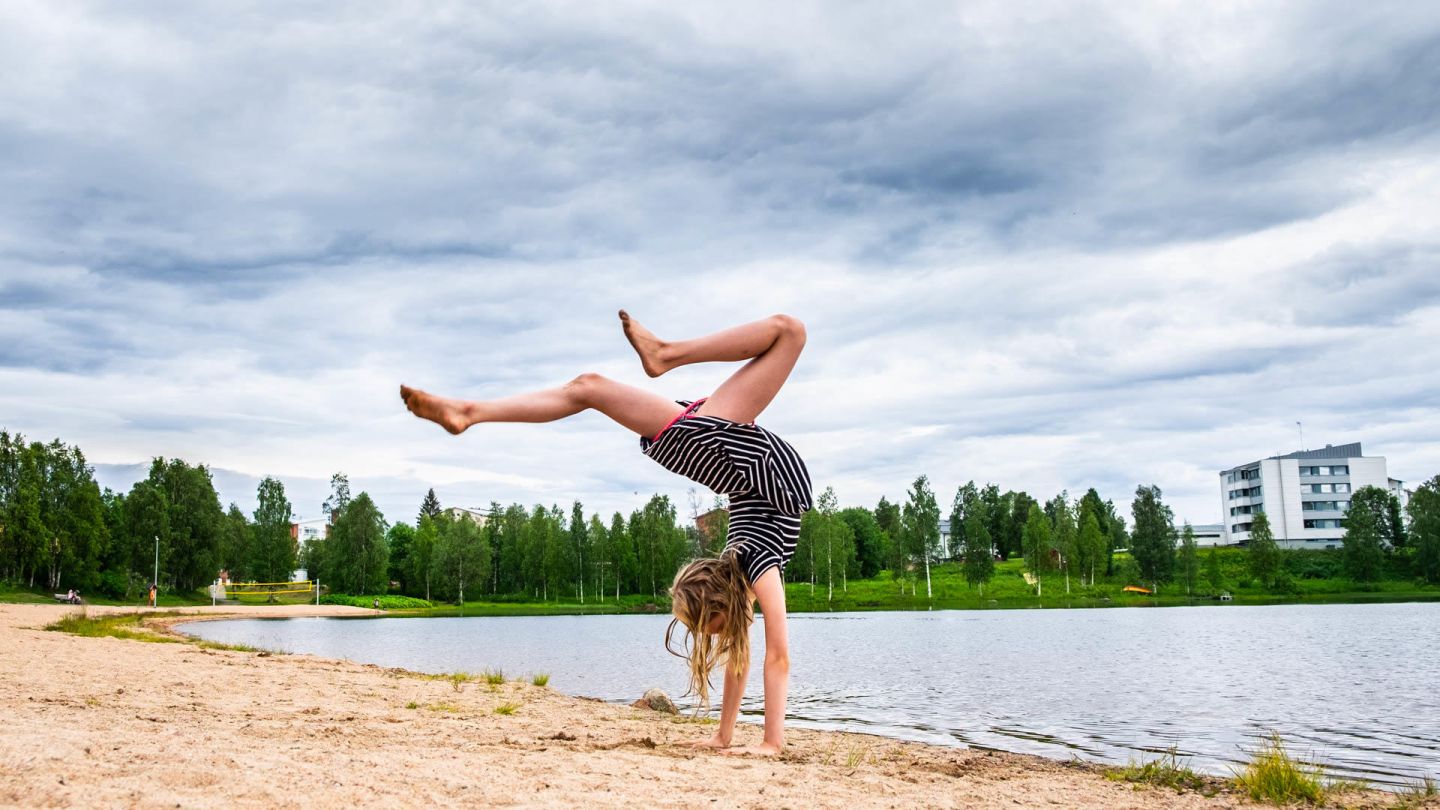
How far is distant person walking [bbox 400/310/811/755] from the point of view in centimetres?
495

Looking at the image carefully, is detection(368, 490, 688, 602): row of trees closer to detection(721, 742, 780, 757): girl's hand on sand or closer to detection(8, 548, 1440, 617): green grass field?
detection(8, 548, 1440, 617): green grass field

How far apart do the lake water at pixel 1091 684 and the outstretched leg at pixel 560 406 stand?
547 centimetres

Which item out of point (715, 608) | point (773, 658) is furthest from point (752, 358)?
point (773, 658)

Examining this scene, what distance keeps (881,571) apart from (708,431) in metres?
95.1

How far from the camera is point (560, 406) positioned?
4.96 meters

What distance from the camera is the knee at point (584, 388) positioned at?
501 centimetres

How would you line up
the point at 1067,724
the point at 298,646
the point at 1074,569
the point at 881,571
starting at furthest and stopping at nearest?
1. the point at 881,571
2. the point at 1074,569
3. the point at 298,646
4. the point at 1067,724

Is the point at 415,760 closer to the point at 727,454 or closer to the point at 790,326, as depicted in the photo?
the point at 727,454

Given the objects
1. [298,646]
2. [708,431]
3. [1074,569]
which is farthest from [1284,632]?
[1074,569]

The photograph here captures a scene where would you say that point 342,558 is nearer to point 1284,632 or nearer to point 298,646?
point 298,646

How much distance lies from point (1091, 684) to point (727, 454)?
12.4 m

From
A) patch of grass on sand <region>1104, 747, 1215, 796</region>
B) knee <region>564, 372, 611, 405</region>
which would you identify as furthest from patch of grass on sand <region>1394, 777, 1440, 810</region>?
knee <region>564, 372, 611, 405</region>

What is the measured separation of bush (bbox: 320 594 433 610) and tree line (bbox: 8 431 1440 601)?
2227 millimetres

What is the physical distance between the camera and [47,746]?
4.27m
